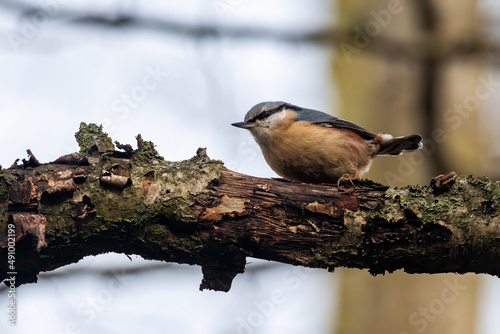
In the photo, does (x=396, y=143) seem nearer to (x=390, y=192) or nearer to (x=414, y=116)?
(x=414, y=116)

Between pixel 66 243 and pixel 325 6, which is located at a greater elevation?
pixel 325 6

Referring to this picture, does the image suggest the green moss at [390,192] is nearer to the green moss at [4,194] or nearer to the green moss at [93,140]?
the green moss at [93,140]

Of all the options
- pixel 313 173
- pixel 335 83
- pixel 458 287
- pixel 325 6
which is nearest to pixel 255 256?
pixel 313 173

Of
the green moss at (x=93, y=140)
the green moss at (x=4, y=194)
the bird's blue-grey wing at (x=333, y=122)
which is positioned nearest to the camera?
the green moss at (x=4, y=194)

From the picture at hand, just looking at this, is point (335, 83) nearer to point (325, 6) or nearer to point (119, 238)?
point (325, 6)

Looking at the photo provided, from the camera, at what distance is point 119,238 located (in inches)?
97.7

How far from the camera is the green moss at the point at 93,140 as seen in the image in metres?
2.65

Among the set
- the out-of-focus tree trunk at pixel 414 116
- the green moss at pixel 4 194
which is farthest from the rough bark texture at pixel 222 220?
the out-of-focus tree trunk at pixel 414 116

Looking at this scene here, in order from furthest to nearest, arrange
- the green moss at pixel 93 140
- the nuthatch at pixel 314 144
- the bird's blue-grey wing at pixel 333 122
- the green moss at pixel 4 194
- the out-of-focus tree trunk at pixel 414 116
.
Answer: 1. the out-of-focus tree trunk at pixel 414 116
2. the bird's blue-grey wing at pixel 333 122
3. the nuthatch at pixel 314 144
4. the green moss at pixel 93 140
5. the green moss at pixel 4 194

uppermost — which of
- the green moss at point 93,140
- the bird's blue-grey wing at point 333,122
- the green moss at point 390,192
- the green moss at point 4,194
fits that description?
the bird's blue-grey wing at point 333,122

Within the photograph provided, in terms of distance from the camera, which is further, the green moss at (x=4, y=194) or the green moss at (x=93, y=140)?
the green moss at (x=93, y=140)

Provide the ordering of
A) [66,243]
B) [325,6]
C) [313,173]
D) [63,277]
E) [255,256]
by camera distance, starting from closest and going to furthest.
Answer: [66,243] < [255,256] < [313,173] < [63,277] < [325,6]

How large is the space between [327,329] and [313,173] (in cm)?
201

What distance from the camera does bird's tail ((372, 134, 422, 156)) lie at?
4.20 meters
